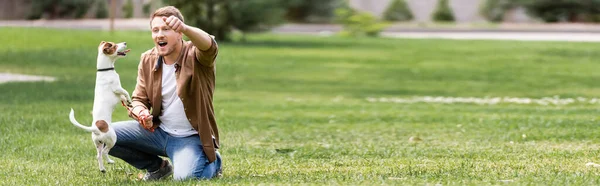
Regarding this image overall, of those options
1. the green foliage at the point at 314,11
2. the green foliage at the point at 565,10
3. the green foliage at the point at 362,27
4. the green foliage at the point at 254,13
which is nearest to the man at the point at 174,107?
the green foliage at the point at 254,13

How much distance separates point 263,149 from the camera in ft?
30.5

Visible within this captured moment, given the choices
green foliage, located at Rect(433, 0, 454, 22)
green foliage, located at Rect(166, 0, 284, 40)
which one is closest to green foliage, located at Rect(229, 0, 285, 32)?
green foliage, located at Rect(166, 0, 284, 40)

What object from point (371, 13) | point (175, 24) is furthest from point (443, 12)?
point (175, 24)

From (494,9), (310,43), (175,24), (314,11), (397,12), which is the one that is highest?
(175,24)

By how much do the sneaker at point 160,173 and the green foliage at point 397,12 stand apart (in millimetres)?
45373

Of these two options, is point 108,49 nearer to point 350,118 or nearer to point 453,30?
point 350,118

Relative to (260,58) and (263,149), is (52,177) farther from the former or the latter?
(260,58)

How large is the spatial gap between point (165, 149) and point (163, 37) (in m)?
0.75

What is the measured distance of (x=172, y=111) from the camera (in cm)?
691

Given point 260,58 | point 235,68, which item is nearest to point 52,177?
point 235,68

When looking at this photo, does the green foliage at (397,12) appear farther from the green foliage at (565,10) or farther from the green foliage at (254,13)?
the green foliage at (254,13)

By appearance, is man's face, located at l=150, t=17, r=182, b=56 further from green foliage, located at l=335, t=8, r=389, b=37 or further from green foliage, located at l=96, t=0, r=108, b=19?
green foliage, located at l=96, t=0, r=108, b=19

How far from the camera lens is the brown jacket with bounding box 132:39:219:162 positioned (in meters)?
6.72

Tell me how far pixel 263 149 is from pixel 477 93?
8500 millimetres
